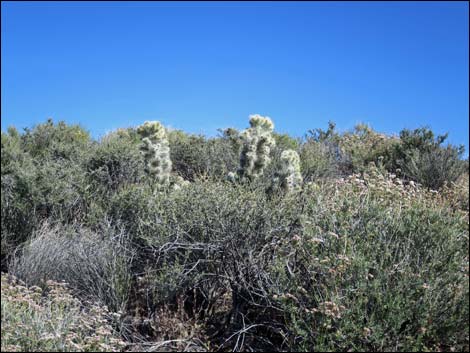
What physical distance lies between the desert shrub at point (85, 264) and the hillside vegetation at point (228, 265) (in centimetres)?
2

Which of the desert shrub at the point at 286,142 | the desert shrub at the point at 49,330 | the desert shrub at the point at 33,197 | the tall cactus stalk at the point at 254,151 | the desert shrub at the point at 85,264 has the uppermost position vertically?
the desert shrub at the point at 286,142

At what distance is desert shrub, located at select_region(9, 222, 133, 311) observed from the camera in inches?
233

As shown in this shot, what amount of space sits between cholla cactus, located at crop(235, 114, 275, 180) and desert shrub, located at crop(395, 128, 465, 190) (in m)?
3.40

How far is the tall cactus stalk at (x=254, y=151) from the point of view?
962cm

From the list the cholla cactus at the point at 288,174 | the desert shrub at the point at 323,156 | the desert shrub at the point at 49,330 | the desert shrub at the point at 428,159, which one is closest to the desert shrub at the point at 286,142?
the desert shrub at the point at 323,156

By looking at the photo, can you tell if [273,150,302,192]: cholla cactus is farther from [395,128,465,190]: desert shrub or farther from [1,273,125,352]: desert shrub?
[1,273,125,352]: desert shrub

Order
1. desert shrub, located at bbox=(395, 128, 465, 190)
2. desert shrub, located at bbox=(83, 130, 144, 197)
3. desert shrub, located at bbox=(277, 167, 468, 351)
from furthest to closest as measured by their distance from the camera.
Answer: desert shrub, located at bbox=(395, 128, 465, 190), desert shrub, located at bbox=(83, 130, 144, 197), desert shrub, located at bbox=(277, 167, 468, 351)

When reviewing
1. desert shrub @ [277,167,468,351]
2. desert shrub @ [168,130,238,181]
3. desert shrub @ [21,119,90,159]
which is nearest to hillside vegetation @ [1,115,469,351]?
desert shrub @ [277,167,468,351]

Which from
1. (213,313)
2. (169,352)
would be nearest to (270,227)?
(213,313)

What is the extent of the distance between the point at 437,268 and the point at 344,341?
114cm

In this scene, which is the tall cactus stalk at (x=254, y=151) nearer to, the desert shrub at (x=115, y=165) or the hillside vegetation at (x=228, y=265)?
the hillside vegetation at (x=228, y=265)

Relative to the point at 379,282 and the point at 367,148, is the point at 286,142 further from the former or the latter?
the point at 379,282

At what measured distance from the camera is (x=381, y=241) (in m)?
4.91

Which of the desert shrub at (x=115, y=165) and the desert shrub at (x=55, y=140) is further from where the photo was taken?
the desert shrub at (x=55, y=140)
